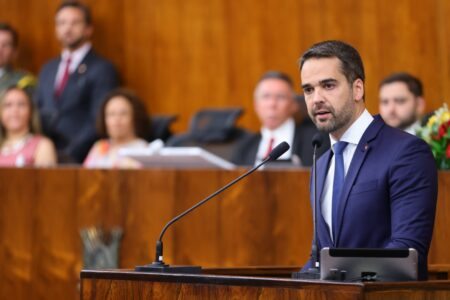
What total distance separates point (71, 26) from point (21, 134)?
56.2 inches

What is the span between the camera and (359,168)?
3.43 metres

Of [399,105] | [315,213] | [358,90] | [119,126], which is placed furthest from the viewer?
[119,126]

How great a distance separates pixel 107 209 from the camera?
5.88 meters

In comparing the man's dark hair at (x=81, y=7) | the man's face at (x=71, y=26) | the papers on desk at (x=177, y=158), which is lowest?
the papers on desk at (x=177, y=158)

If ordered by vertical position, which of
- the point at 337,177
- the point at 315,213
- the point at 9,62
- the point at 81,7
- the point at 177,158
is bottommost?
the point at 315,213

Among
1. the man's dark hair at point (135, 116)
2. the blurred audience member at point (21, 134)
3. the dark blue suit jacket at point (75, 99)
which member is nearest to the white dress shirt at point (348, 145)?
the man's dark hair at point (135, 116)

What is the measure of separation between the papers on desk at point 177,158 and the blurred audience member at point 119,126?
899 millimetres

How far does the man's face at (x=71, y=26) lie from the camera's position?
834 cm

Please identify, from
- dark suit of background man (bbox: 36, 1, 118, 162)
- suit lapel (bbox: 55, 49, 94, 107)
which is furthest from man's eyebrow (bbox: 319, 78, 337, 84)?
suit lapel (bbox: 55, 49, 94, 107)

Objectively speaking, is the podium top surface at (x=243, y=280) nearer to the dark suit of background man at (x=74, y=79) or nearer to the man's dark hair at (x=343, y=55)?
the man's dark hair at (x=343, y=55)

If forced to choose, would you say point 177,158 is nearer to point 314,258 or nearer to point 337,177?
point 337,177

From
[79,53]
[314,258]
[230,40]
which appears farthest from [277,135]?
[314,258]

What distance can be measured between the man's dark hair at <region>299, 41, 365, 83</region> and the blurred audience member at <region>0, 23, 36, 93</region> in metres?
5.22

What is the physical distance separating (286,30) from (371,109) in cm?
105
